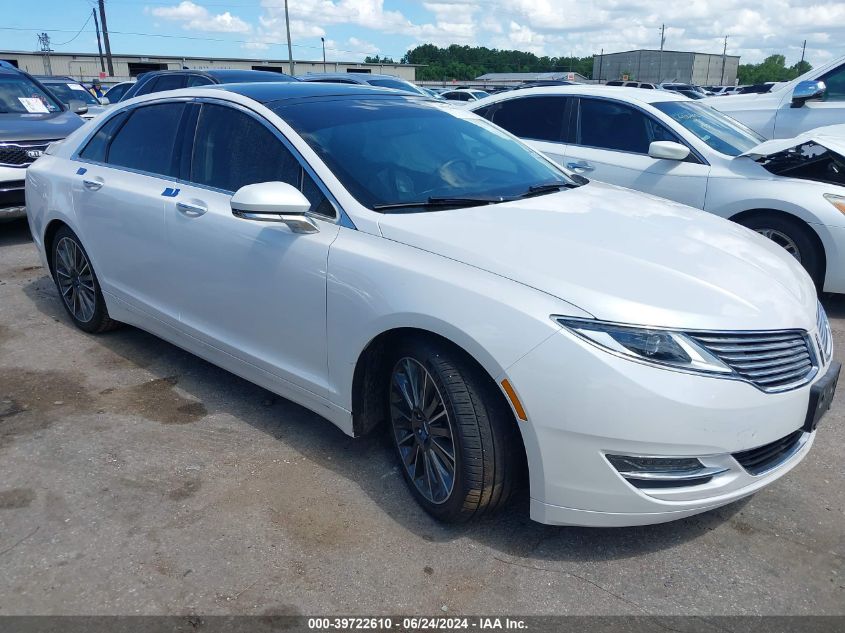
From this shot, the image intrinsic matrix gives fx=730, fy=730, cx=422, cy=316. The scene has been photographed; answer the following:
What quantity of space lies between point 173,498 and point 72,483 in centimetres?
50

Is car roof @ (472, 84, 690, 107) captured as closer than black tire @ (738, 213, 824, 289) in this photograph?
No

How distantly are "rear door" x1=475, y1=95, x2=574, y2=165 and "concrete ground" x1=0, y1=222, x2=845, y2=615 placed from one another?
11.9ft

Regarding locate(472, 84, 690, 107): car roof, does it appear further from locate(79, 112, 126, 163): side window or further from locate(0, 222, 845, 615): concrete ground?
locate(79, 112, 126, 163): side window

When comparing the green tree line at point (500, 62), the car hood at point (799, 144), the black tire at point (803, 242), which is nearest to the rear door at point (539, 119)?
the car hood at point (799, 144)

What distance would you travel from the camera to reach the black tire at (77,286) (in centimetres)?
479

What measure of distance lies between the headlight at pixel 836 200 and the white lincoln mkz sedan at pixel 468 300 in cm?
236

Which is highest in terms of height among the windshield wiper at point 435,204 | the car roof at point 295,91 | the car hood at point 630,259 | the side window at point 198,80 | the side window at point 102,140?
the car roof at point 295,91

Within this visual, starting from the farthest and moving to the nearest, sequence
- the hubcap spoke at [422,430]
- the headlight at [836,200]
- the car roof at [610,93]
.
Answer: the car roof at [610,93], the headlight at [836,200], the hubcap spoke at [422,430]

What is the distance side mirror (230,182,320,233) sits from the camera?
301cm

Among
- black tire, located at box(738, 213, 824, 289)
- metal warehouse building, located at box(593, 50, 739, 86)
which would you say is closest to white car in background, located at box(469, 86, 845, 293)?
black tire, located at box(738, 213, 824, 289)

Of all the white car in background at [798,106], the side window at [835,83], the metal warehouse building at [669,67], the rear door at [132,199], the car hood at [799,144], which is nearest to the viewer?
the rear door at [132,199]

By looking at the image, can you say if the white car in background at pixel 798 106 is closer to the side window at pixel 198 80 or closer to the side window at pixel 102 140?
the side window at pixel 102 140

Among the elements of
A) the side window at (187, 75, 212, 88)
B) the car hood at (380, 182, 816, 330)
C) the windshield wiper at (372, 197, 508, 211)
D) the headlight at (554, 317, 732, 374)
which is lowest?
the headlight at (554, 317, 732, 374)

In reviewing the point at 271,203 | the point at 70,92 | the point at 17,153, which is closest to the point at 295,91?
the point at 271,203
